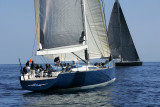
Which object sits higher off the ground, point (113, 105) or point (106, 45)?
point (106, 45)

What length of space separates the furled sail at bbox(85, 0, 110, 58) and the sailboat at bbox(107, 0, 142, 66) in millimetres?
46867

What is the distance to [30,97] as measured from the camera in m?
23.7

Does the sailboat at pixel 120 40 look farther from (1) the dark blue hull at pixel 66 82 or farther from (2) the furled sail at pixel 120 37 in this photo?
(1) the dark blue hull at pixel 66 82

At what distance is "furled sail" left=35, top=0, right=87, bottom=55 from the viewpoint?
26.3m

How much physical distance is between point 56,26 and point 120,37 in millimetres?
53543

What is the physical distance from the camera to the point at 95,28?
30406 millimetres

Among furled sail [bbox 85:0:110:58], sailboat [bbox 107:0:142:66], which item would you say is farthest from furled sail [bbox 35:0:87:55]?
sailboat [bbox 107:0:142:66]

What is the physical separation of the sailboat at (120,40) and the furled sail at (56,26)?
50.8 meters

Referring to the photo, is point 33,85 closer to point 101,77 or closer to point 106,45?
point 101,77

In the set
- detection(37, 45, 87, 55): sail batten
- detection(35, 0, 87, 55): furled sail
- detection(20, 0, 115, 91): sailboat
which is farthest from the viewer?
detection(35, 0, 87, 55): furled sail

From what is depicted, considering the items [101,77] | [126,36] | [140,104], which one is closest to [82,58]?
[101,77]

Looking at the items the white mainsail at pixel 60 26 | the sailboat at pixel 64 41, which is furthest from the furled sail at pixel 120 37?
the white mainsail at pixel 60 26

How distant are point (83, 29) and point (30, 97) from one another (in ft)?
26.5

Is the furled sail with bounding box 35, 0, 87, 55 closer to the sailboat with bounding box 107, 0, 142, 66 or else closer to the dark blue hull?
the dark blue hull
